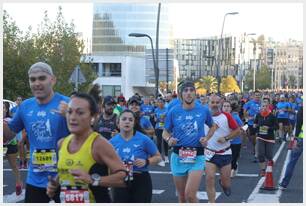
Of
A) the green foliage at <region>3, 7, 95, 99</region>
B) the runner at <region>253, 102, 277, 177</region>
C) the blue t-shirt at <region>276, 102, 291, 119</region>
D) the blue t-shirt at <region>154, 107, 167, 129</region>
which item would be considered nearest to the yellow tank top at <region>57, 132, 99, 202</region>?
the runner at <region>253, 102, 277, 177</region>

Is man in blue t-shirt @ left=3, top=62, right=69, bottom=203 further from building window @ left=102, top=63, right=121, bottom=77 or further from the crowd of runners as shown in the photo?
building window @ left=102, top=63, right=121, bottom=77

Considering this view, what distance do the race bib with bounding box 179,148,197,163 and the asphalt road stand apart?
7.19ft

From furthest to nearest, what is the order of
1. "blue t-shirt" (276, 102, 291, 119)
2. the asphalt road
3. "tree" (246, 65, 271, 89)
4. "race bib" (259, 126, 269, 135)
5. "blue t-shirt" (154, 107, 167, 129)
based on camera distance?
"tree" (246, 65, 271, 89), "blue t-shirt" (276, 102, 291, 119), "blue t-shirt" (154, 107, 167, 129), "race bib" (259, 126, 269, 135), the asphalt road

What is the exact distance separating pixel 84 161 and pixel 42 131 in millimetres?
1331

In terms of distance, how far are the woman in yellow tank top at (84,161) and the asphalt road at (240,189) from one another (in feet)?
18.4

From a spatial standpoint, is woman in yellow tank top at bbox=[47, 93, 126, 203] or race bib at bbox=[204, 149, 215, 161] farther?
race bib at bbox=[204, 149, 215, 161]

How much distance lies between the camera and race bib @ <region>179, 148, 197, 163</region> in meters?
7.93

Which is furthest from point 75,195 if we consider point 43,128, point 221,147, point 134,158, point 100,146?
point 221,147

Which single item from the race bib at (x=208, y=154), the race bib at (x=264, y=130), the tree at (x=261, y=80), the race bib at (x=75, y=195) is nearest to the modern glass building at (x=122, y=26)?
the tree at (x=261, y=80)

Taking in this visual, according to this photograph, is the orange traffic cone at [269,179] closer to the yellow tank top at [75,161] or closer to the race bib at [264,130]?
the race bib at [264,130]

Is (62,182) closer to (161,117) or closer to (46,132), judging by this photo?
(46,132)

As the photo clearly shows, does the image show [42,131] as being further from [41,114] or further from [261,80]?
[261,80]

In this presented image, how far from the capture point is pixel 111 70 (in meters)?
83.8

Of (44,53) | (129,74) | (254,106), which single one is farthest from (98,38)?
(254,106)
